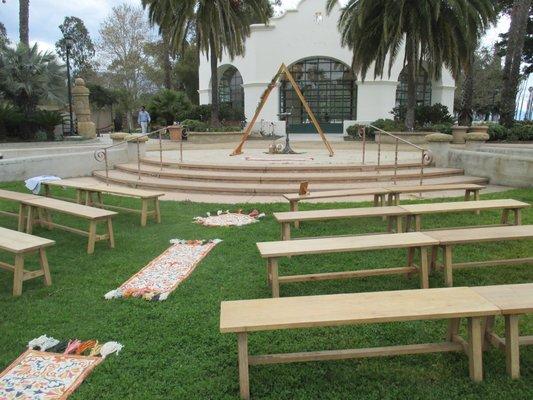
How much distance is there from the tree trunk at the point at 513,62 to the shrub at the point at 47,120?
19240mm

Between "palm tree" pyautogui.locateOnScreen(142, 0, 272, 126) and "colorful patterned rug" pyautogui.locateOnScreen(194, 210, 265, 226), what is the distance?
13.4 metres

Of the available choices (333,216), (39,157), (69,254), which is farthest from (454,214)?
(39,157)

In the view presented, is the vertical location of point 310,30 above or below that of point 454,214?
above

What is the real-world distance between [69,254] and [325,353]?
155 inches

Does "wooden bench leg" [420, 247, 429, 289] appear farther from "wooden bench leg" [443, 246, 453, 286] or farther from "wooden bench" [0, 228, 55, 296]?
"wooden bench" [0, 228, 55, 296]

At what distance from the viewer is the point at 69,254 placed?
5.65 m

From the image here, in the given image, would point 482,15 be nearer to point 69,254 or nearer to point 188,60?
point 69,254

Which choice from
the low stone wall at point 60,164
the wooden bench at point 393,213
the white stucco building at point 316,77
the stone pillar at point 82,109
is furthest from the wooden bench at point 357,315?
the stone pillar at point 82,109

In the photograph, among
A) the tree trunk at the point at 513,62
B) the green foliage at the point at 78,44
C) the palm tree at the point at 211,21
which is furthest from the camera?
the green foliage at the point at 78,44

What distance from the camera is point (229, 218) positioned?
24.2 ft

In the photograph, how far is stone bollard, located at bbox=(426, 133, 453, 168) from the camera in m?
11.5

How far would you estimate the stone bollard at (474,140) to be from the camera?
13148mm

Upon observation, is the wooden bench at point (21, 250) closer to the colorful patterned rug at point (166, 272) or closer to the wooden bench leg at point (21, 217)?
the colorful patterned rug at point (166, 272)

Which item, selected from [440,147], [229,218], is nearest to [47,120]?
[229,218]
